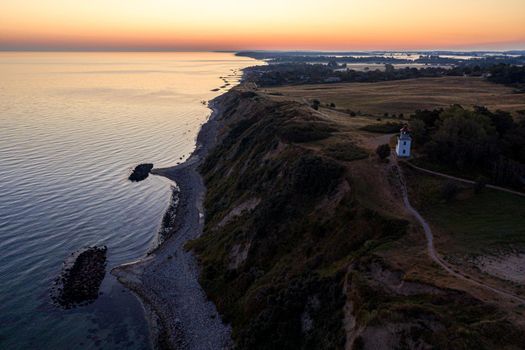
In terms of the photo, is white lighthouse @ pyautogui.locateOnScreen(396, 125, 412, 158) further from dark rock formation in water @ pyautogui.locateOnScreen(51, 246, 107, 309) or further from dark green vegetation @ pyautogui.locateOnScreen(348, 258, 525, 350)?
dark rock formation in water @ pyautogui.locateOnScreen(51, 246, 107, 309)

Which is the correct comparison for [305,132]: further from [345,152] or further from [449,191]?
[449,191]

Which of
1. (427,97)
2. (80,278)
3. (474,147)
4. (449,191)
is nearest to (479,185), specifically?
(449,191)

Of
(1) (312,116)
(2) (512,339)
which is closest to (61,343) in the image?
Result: (2) (512,339)

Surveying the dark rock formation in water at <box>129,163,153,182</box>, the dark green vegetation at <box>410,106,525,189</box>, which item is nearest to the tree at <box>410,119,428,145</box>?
the dark green vegetation at <box>410,106,525,189</box>

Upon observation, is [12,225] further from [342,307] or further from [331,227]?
[342,307]

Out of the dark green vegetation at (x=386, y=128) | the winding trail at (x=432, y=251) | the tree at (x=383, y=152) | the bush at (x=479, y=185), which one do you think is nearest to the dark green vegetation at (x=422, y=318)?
the winding trail at (x=432, y=251)
